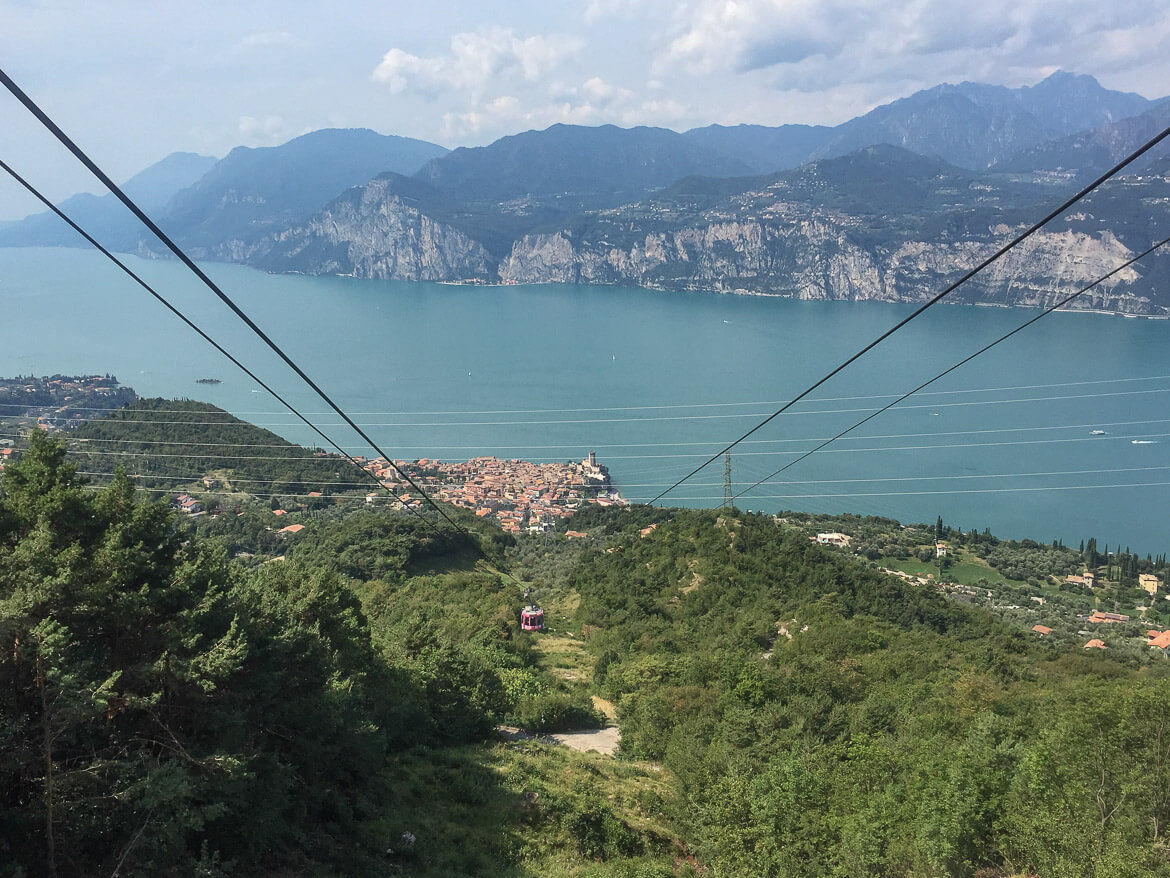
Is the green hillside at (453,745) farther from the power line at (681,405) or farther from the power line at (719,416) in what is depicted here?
the power line at (681,405)

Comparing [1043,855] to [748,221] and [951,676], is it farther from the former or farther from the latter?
[748,221]

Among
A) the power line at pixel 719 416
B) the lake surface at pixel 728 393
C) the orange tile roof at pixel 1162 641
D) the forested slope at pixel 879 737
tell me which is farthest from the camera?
the power line at pixel 719 416

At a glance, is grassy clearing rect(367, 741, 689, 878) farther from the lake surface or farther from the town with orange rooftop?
the lake surface

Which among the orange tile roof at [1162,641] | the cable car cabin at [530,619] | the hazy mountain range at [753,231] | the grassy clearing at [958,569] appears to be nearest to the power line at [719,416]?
the grassy clearing at [958,569]

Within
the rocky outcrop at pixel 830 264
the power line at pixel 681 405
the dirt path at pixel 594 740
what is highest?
the rocky outcrop at pixel 830 264

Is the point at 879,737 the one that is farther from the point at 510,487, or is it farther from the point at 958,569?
the point at 510,487

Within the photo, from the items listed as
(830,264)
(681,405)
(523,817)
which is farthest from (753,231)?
(523,817)

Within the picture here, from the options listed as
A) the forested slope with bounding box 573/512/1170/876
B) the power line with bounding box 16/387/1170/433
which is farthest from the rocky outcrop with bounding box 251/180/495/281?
the forested slope with bounding box 573/512/1170/876
